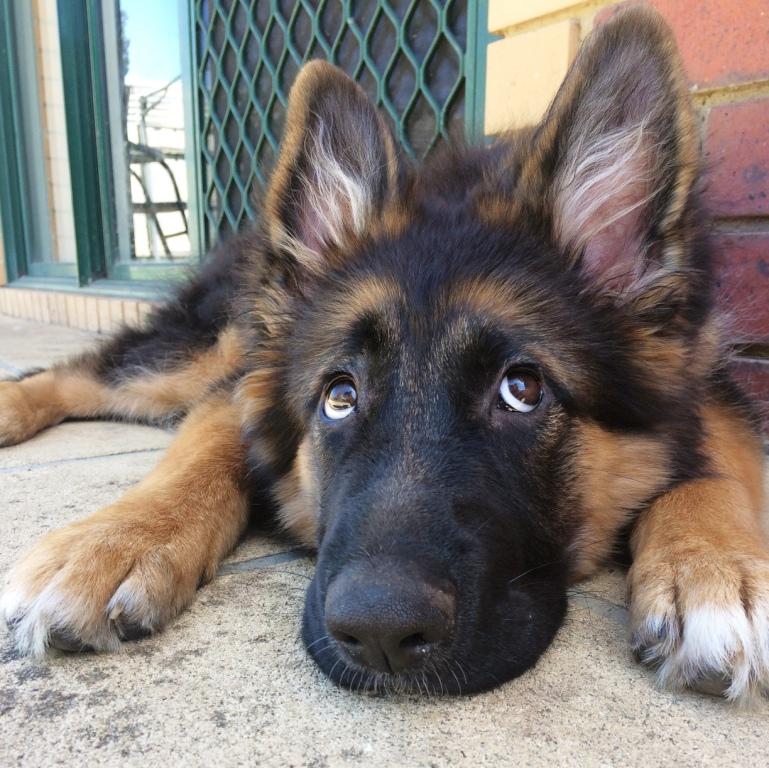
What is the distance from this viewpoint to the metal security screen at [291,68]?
171 inches

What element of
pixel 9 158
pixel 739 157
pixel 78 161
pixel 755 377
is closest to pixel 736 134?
pixel 739 157

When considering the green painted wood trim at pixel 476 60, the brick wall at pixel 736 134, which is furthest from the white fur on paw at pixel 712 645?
the green painted wood trim at pixel 476 60

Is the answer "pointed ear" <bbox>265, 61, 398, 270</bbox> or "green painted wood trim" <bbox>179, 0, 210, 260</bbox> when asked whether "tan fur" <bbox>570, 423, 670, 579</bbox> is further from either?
"green painted wood trim" <bbox>179, 0, 210, 260</bbox>

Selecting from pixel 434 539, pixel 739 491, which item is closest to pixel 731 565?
pixel 739 491

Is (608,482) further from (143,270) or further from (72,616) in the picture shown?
(143,270)

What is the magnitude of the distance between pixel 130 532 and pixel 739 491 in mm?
1685

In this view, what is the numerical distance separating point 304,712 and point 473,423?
73 cm

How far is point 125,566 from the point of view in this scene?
5.53 feet

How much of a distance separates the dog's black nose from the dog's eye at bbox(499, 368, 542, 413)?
59cm

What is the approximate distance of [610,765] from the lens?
47.5 inches

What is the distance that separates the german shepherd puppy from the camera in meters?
1.42

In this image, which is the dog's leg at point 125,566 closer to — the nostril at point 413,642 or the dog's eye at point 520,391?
the nostril at point 413,642

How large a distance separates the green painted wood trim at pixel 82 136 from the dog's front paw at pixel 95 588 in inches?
267

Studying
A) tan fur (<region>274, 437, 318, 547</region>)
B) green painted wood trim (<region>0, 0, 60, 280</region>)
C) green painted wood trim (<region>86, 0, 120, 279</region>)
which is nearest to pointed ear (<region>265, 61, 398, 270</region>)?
tan fur (<region>274, 437, 318, 547</region>)
